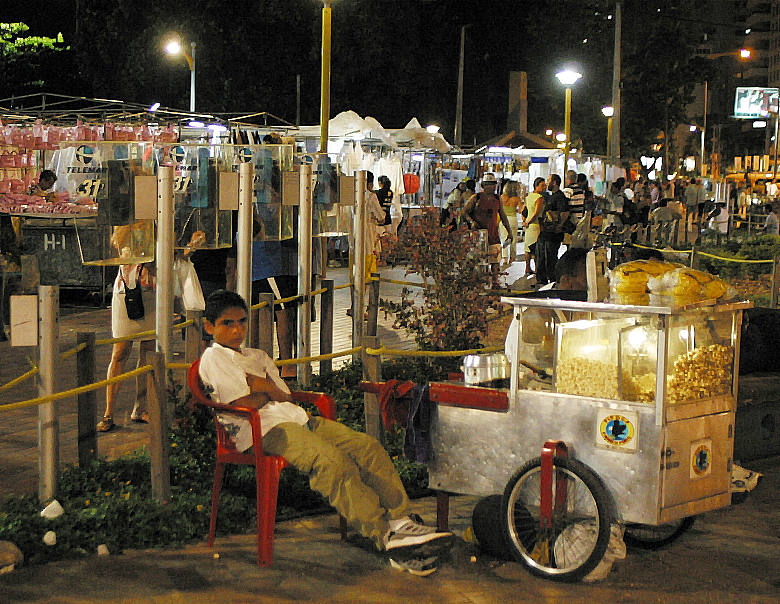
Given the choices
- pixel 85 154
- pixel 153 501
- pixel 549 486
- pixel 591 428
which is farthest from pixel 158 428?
pixel 85 154

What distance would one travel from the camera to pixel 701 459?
5613mm

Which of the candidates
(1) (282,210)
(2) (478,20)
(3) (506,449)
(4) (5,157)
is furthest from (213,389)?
(2) (478,20)

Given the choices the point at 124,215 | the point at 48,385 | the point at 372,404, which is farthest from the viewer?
the point at 124,215

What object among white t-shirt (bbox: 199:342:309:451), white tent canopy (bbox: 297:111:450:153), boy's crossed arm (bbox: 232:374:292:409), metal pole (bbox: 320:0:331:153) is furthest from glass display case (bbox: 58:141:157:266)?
white tent canopy (bbox: 297:111:450:153)

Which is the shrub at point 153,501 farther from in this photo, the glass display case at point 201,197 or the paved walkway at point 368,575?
the glass display case at point 201,197

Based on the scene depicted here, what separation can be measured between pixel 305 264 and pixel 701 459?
4.59 meters

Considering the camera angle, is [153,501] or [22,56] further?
[22,56]

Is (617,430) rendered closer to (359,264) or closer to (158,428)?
(158,428)

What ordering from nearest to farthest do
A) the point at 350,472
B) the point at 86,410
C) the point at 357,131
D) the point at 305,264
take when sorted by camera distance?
1. the point at 350,472
2. the point at 86,410
3. the point at 305,264
4. the point at 357,131

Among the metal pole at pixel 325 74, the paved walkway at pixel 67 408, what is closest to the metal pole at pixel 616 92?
Answer: the paved walkway at pixel 67 408

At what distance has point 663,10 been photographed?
43625mm

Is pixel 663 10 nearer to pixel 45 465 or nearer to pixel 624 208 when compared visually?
pixel 624 208

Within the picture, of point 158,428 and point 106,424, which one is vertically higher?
point 158,428

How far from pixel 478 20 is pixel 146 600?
157ft
